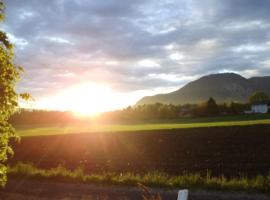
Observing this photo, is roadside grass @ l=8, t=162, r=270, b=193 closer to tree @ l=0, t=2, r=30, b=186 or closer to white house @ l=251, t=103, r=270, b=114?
tree @ l=0, t=2, r=30, b=186

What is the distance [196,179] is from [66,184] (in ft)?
19.4

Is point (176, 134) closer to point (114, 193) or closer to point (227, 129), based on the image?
point (227, 129)

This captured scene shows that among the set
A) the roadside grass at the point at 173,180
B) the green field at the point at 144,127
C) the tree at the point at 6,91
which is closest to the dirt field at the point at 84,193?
the roadside grass at the point at 173,180

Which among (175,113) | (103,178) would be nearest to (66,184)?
(103,178)

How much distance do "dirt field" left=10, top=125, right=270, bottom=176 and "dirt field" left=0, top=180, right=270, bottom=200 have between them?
621 centimetres

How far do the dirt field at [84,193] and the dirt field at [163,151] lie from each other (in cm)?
621

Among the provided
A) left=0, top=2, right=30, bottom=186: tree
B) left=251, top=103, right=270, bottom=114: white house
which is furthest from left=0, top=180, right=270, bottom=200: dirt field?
left=251, top=103, right=270, bottom=114: white house

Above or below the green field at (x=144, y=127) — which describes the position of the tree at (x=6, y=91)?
above

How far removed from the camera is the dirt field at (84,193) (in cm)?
1610

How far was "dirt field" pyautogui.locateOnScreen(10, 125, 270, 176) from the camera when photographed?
26066 millimetres

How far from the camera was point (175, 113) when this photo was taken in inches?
4139

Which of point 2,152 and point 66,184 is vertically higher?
point 2,152

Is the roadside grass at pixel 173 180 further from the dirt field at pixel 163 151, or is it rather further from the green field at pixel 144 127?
the green field at pixel 144 127

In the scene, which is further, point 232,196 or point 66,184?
point 66,184
